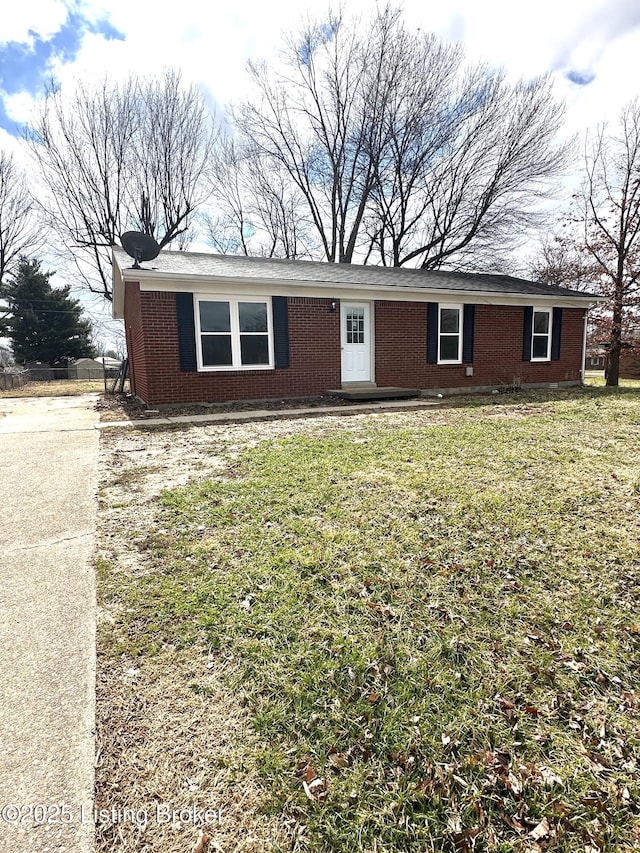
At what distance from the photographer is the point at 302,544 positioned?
312cm

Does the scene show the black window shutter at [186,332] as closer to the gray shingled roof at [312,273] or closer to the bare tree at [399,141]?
the gray shingled roof at [312,273]

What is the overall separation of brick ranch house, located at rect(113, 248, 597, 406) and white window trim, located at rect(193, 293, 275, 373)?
23 mm

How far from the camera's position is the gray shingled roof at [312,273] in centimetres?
944

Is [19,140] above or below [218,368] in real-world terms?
above

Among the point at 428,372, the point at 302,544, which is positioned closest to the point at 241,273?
the point at 428,372

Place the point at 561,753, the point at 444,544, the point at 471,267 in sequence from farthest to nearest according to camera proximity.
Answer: the point at 471,267, the point at 444,544, the point at 561,753

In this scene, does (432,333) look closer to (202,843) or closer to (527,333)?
(527,333)

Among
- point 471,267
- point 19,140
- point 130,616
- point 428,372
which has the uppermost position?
point 19,140

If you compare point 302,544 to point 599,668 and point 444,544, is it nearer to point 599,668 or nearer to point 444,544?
point 444,544

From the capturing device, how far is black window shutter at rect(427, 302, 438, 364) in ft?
38.3

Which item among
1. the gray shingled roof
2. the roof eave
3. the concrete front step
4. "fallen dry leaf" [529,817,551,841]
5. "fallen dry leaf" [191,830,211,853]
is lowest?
"fallen dry leaf" [529,817,551,841]

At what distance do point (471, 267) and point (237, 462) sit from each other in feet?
72.7

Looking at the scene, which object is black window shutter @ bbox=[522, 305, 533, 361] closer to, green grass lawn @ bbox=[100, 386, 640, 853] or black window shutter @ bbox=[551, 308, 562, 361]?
black window shutter @ bbox=[551, 308, 562, 361]

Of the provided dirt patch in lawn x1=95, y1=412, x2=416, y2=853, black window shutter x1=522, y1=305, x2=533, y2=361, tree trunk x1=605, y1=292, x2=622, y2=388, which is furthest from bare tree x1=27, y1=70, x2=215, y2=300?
dirt patch in lawn x1=95, y1=412, x2=416, y2=853
